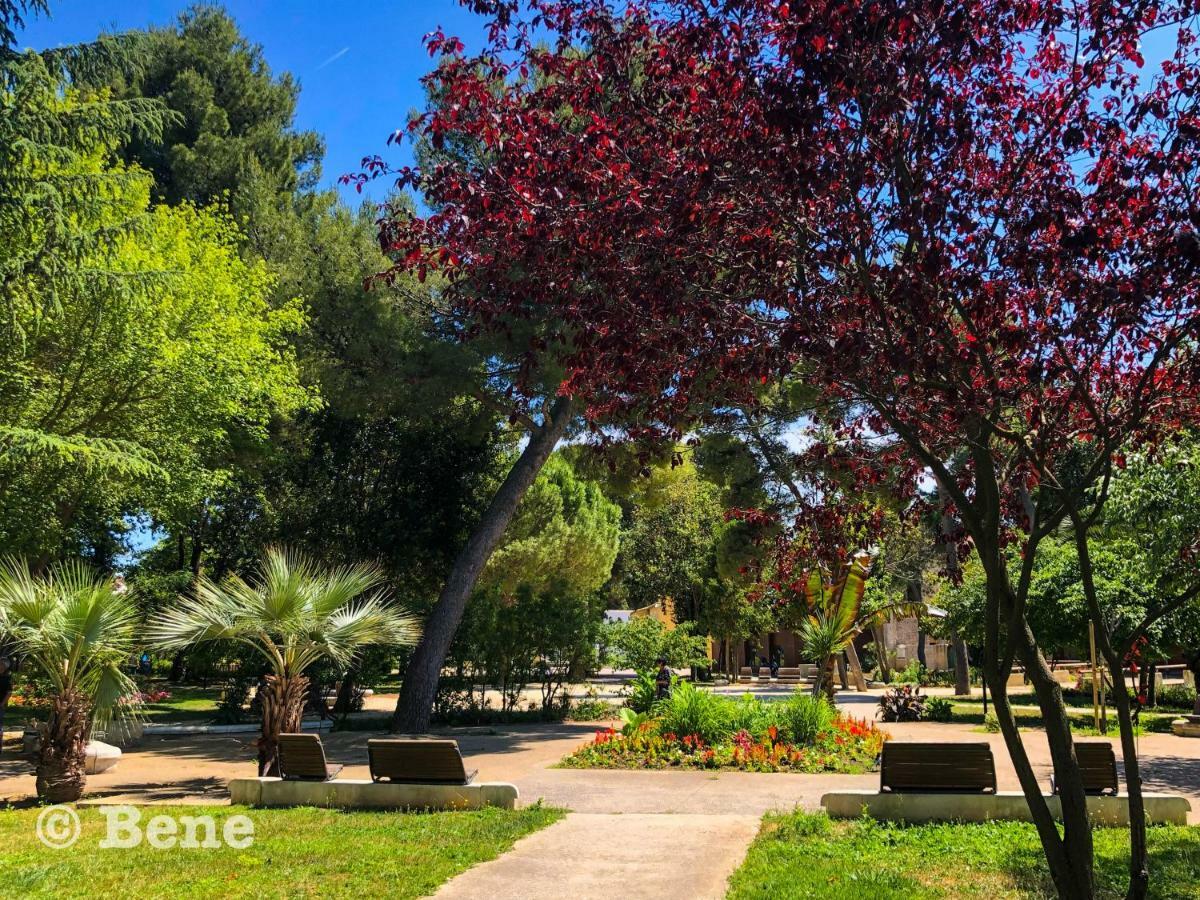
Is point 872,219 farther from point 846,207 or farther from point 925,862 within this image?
point 925,862

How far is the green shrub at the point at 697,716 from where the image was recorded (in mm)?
14062

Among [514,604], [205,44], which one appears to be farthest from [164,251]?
[205,44]

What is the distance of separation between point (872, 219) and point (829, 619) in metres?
17.8

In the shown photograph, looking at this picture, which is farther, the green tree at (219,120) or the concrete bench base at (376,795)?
the green tree at (219,120)

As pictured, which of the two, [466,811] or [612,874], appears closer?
[612,874]

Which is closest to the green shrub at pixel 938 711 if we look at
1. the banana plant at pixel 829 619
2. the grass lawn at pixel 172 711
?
the banana plant at pixel 829 619

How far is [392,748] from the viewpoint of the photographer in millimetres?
10312

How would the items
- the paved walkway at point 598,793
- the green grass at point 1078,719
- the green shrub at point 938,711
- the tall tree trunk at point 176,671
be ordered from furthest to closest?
the tall tree trunk at point 176,671 < the green shrub at point 938,711 < the green grass at point 1078,719 < the paved walkway at point 598,793

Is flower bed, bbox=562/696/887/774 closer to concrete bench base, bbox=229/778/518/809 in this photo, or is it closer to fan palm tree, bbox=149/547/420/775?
concrete bench base, bbox=229/778/518/809

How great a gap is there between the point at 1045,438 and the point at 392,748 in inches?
303

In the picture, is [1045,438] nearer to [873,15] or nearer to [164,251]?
[873,15]
